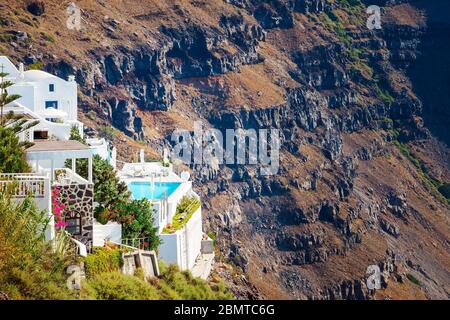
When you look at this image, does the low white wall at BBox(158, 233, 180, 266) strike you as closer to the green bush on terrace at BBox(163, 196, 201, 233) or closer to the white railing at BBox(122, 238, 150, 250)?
the green bush on terrace at BBox(163, 196, 201, 233)

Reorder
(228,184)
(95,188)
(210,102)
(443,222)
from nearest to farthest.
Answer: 1. (95,188)
2. (228,184)
3. (210,102)
4. (443,222)

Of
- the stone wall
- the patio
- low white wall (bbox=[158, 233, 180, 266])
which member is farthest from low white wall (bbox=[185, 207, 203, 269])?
the stone wall

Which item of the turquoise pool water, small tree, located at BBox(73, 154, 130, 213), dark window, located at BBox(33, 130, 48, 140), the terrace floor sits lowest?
the terrace floor

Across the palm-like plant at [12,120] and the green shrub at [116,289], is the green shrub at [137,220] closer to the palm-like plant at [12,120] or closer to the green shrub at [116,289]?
the palm-like plant at [12,120]

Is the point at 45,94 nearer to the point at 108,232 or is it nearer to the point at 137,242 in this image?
the point at 137,242

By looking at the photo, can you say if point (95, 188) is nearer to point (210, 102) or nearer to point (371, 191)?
point (210, 102)
